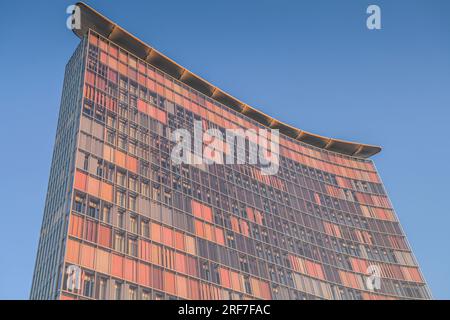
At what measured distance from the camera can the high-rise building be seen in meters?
45.5

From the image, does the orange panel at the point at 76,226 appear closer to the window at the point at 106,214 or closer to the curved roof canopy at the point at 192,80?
the window at the point at 106,214

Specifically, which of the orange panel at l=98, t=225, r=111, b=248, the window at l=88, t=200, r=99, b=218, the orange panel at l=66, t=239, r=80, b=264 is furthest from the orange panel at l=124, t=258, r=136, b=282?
the window at l=88, t=200, r=99, b=218

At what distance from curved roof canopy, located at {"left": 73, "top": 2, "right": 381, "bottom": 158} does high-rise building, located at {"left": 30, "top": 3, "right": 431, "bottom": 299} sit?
203mm

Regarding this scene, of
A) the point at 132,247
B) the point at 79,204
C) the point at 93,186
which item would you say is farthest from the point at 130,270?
the point at 93,186

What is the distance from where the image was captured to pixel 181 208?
5509cm

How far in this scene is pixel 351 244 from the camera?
2854 inches

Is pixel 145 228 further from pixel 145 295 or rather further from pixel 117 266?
pixel 145 295

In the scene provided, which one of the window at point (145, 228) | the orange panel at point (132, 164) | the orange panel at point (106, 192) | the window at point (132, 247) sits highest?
the orange panel at point (132, 164)

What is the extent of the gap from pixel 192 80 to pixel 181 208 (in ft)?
91.8

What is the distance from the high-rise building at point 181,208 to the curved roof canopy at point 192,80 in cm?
20

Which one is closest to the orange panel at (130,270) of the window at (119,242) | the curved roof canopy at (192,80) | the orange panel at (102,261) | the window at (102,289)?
the window at (119,242)

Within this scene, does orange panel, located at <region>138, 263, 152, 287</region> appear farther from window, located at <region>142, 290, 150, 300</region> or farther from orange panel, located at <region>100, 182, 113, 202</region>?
orange panel, located at <region>100, 182, 113, 202</region>

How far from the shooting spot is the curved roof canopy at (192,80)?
66.1 m
